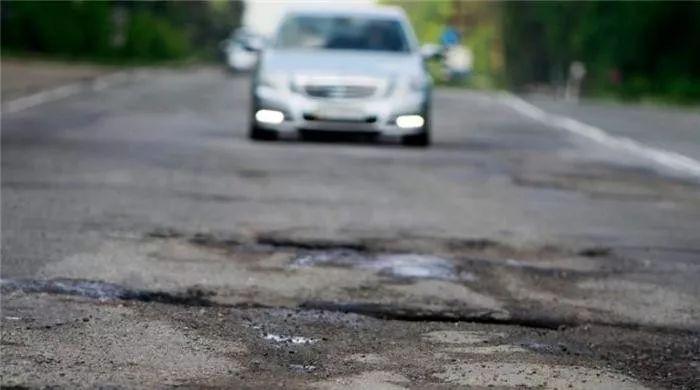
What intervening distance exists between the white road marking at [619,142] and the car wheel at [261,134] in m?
3.94

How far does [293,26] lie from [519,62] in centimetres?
6009

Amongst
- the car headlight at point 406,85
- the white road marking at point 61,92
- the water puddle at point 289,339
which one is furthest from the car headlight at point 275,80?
the water puddle at point 289,339

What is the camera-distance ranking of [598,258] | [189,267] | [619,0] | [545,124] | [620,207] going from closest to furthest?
[189,267] < [598,258] < [620,207] < [545,124] < [619,0]

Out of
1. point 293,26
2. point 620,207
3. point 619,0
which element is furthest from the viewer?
point 619,0

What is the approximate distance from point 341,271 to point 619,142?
12.5 meters

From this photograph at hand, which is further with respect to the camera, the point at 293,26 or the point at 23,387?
the point at 293,26

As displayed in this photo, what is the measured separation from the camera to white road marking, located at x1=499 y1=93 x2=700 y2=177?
1659 cm

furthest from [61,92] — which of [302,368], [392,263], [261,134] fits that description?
[302,368]

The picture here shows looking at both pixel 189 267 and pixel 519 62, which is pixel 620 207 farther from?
pixel 519 62

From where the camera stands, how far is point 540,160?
16578 millimetres

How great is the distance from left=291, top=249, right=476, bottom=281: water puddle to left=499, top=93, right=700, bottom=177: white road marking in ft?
23.9

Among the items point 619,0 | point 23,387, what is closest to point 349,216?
point 23,387

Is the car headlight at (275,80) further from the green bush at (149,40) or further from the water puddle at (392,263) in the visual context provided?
the green bush at (149,40)

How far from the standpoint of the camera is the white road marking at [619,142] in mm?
16594
